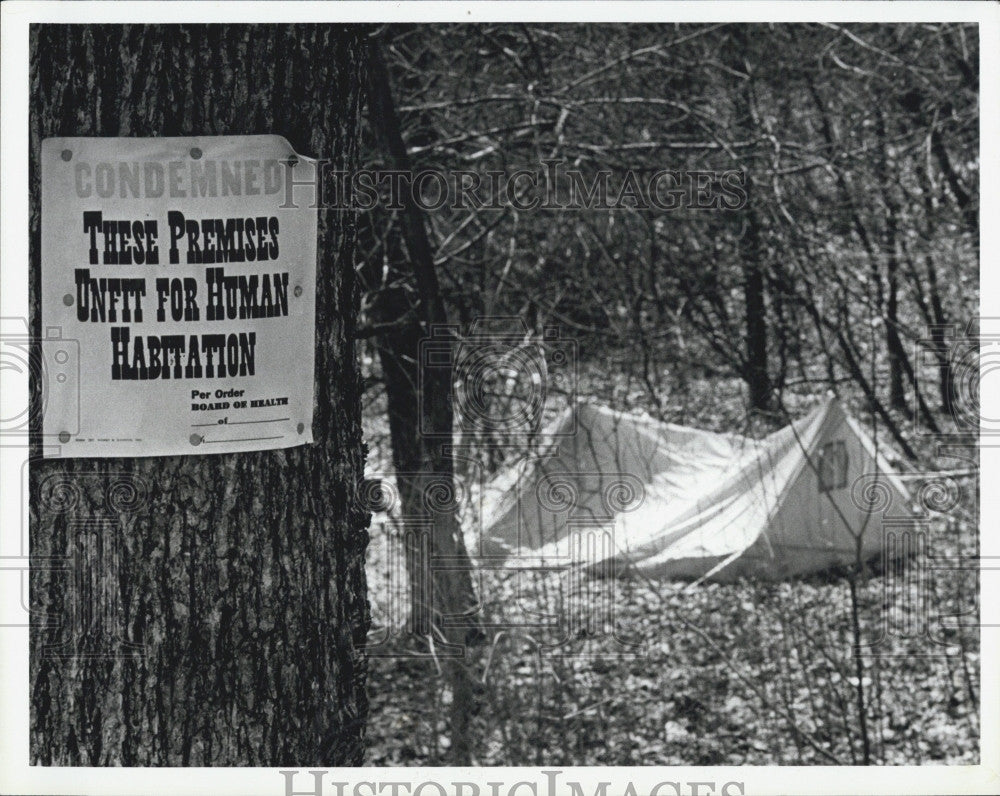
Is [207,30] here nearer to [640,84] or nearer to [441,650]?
[441,650]

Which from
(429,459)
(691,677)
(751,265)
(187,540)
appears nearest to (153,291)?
(187,540)

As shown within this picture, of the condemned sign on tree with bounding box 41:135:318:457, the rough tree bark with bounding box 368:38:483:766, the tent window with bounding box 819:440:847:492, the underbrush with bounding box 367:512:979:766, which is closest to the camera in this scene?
the condemned sign on tree with bounding box 41:135:318:457

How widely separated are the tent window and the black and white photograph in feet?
0.06

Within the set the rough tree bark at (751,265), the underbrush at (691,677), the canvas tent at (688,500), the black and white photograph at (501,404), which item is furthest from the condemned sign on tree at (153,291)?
the rough tree bark at (751,265)

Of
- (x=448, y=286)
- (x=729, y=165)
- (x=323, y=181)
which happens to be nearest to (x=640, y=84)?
(x=729, y=165)

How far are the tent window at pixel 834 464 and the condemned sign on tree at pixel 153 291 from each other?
493 centimetres

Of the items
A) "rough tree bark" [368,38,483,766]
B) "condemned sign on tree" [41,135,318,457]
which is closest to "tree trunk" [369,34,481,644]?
"rough tree bark" [368,38,483,766]

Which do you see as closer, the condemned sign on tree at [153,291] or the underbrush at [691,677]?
the condemned sign on tree at [153,291]

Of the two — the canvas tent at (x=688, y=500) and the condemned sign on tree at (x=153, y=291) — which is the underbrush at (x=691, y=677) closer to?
the canvas tent at (x=688, y=500)

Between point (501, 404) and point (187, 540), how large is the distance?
3802 millimetres

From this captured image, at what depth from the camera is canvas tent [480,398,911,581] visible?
212 inches

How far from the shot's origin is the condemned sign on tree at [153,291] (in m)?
2.07

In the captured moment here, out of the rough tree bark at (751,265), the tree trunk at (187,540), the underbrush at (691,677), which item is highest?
the rough tree bark at (751,265)

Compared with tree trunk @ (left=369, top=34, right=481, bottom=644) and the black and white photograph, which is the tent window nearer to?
the black and white photograph
